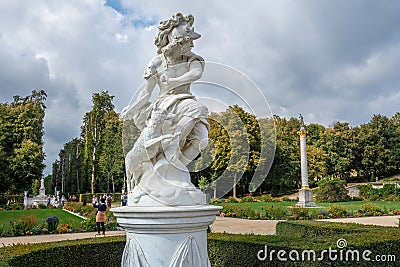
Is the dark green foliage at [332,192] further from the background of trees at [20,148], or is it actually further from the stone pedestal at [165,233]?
the stone pedestal at [165,233]

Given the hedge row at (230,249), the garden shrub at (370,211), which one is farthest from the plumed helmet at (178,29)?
the garden shrub at (370,211)

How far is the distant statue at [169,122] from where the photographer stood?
4012 millimetres

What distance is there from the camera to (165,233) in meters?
3.73

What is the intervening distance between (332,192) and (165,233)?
30.4 metres

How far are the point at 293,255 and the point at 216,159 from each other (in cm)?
238

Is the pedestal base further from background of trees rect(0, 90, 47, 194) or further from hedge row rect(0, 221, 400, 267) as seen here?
background of trees rect(0, 90, 47, 194)

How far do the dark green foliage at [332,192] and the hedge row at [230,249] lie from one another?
83.4 ft

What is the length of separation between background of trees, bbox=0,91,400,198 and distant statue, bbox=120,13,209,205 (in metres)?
0.32

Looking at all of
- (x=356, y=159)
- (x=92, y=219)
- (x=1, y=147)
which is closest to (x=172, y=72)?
(x=92, y=219)

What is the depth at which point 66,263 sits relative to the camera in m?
6.44

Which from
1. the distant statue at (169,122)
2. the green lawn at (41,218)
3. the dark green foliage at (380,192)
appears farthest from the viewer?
the dark green foliage at (380,192)

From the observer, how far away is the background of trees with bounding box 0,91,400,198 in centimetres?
461

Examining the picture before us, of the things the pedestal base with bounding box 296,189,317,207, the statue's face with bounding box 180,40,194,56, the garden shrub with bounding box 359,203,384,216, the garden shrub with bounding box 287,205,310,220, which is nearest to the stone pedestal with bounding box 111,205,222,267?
the statue's face with bounding box 180,40,194,56

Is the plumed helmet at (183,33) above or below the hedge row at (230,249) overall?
above
